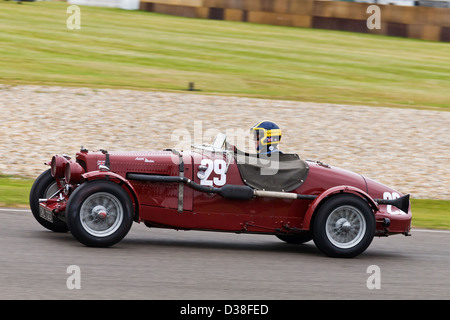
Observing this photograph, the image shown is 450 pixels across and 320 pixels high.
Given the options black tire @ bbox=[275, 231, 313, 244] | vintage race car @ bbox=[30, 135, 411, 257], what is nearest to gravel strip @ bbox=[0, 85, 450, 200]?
black tire @ bbox=[275, 231, 313, 244]

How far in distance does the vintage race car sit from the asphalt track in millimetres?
268

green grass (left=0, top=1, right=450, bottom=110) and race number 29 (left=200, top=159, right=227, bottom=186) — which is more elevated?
green grass (left=0, top=1, right=450, bottom=110)

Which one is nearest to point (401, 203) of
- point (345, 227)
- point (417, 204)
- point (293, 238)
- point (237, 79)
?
point (345, 227)

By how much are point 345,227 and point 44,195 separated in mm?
3375

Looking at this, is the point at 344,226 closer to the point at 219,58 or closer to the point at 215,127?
the point at 215,127

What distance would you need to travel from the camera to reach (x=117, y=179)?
7.93 meters

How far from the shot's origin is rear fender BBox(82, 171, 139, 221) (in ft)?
25.6

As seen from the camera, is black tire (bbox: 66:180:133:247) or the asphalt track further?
black tire (bbox: 66:180:133:247)

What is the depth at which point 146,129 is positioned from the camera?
16516 millimetres

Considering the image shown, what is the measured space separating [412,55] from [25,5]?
1742cm

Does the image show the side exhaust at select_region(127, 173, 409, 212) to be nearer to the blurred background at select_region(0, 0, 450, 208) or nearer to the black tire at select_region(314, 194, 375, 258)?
the black tire at select_region(314, 194, 375, 258)

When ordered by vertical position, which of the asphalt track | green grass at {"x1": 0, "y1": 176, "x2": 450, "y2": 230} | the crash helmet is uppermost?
the crash helmet

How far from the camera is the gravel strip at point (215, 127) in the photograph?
49.1ft
